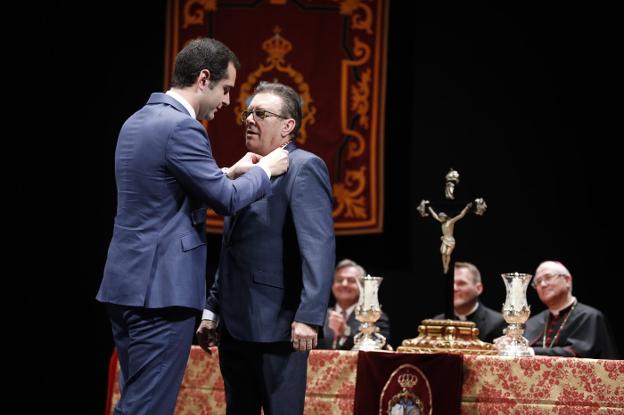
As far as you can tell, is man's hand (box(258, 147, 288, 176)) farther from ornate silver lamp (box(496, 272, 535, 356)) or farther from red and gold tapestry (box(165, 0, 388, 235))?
red and gold tapestry (box(165, 0, 388, 235))

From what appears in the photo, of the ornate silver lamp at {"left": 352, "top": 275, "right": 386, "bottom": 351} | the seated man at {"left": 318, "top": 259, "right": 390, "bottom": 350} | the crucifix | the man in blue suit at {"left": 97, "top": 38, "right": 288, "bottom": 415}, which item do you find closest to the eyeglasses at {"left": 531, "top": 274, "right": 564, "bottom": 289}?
the seated man at {"left": 318, "top": 259, "right": 390, "bottom": 350}

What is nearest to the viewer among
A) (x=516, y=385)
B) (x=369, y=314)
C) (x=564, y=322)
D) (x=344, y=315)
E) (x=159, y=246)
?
(x=159, y=246)

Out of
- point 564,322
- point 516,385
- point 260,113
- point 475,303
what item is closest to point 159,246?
point 260,113

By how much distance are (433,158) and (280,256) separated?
2955 millimetres

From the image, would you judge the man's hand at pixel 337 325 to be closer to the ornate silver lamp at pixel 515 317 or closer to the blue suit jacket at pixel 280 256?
the ornate silver lamp at pixel 515 317

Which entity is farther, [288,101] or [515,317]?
[515,317]

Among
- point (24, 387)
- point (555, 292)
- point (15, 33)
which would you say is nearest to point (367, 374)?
point (555, 292)

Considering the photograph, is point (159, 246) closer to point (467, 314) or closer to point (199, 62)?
point (199, 62)

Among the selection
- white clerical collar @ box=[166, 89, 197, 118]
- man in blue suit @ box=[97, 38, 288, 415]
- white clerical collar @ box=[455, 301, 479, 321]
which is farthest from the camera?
white clerical collar @ box=[455, 301, 479, 321]

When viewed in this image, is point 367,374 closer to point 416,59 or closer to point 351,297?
point 351,297

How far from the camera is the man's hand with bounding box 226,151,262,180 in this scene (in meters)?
2.47

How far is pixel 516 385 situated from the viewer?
3004mm

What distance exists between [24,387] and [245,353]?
322 centimetres

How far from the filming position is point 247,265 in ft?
8.09
